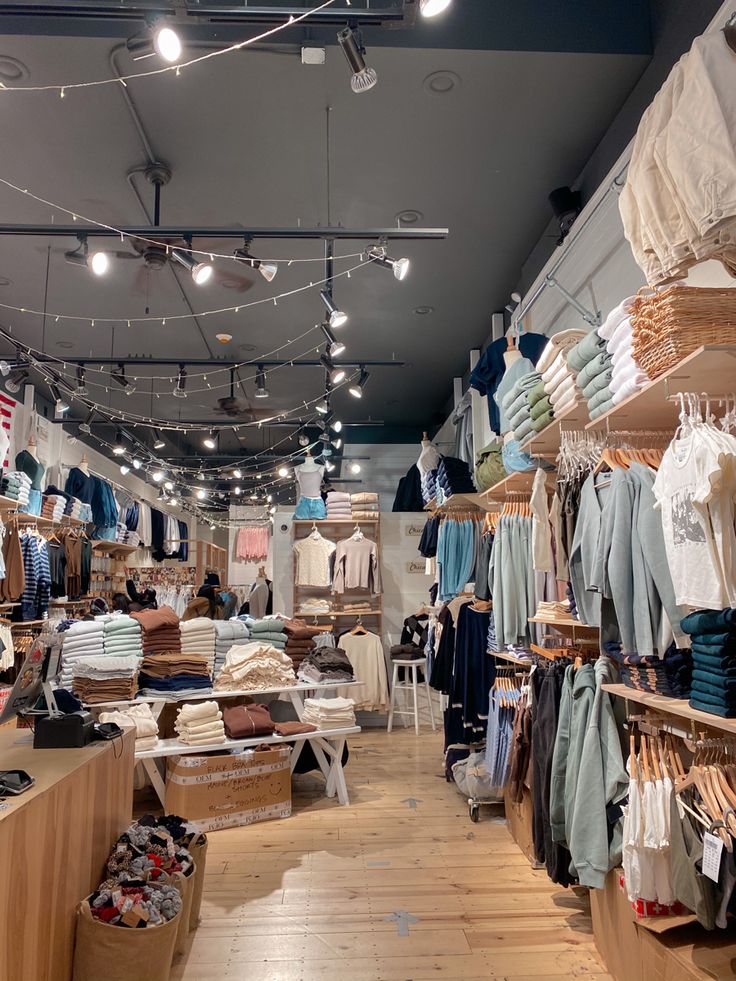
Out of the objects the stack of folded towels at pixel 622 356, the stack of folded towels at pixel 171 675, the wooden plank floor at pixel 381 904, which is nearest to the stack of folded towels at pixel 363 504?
the stack of folded towels at pixel 171 675

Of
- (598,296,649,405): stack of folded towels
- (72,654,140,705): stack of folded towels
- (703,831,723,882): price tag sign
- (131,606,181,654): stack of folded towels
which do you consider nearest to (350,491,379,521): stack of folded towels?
(131,606,181,654): stack of folded towels

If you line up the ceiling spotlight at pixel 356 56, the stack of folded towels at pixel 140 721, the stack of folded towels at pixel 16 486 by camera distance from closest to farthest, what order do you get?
1. the ceiling spotlight at pixel 356 56
2. the stack of folded towels at pixel 140 721
3. the stack of folded towels at pixel 16 486

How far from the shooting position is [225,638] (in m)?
5.22

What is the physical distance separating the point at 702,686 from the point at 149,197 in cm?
419

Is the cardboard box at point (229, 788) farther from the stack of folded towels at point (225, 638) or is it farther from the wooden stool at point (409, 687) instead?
the wooden stool at point (409, 687)

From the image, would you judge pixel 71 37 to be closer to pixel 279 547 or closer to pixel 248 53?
pixel 248 53

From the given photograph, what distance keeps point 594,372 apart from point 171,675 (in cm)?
342

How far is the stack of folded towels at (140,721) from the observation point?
416 cm

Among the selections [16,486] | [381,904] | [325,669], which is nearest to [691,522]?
[381,904]

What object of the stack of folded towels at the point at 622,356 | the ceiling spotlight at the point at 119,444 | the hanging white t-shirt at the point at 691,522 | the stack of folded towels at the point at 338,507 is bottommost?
the hanging white t-shirt at the point at 691,522

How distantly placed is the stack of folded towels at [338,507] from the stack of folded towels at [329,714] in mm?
3703

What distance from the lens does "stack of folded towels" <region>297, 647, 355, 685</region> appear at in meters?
5.13

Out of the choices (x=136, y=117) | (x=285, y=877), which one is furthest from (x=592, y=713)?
(x=136, y=117)

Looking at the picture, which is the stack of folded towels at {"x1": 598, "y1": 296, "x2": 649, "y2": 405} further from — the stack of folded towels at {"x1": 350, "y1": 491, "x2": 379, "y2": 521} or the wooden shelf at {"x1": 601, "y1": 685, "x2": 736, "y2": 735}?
the stack of folded towels at {"x1": 350, "y1": 491, "x2": 379, "y2": 521}
